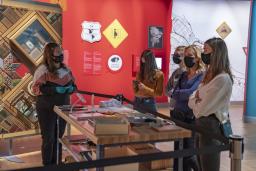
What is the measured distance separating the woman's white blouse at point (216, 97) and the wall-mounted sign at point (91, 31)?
5499 mm

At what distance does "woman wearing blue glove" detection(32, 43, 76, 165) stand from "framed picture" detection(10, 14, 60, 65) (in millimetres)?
799

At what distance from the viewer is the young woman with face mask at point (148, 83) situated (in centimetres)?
458

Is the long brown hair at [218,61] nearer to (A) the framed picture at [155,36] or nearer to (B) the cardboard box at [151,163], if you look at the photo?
(B) the cardboard box at [151,163]

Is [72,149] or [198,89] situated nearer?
[198,89]

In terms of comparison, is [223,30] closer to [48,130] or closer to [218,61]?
[48,130]

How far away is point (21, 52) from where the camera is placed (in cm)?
494

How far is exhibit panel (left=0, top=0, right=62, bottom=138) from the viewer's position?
479 cm

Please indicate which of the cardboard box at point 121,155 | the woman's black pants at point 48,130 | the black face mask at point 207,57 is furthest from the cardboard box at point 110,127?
the woman's black pants at point 48,130

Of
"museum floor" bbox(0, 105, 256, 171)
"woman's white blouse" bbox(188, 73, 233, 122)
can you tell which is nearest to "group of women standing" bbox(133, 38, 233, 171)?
"woman's white blouse" bbox(188, 73, 233, 122)

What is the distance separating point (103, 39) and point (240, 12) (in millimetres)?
4306

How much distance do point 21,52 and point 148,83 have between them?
69.0 inches

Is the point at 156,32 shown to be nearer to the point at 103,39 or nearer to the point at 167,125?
the point at 103,39

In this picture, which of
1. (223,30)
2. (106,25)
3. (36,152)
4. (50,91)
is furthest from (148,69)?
(223,30)

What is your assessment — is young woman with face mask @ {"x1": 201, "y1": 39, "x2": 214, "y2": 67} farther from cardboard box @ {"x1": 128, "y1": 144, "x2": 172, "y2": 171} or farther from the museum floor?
the museum floor
